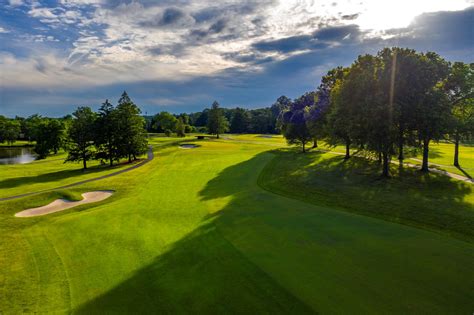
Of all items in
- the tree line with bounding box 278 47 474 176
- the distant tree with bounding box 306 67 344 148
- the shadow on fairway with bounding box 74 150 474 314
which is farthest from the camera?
the distant tree with bounding box 306 67 344 148

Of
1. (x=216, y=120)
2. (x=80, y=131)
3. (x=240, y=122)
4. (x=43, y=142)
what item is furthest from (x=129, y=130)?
(x=240, y=122)

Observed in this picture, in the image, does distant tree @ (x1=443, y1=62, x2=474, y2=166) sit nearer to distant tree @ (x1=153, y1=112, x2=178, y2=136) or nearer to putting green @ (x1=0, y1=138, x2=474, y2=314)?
putting green @ (x1=0, y1=138, x2=474, y2=314)

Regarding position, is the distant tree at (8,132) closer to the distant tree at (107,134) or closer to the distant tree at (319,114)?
the distant tree at (107,134)

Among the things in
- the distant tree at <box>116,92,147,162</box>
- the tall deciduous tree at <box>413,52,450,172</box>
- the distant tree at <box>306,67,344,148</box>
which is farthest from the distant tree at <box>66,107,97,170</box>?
the tall deciduous tree at <box>413,52,450,172</box>

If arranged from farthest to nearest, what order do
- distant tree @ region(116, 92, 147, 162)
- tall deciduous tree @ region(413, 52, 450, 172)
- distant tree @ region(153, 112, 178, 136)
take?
distant tree @ region(153, 112, 178, 136)
distant tree @ region(116, 92, 147, 162)
tall deciduous tree @ region(413, 52, 450, 172)

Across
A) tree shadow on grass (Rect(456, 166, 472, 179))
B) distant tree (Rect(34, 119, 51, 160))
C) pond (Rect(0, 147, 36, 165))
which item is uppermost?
distant tree (Rect(34, 119, 51, 160))

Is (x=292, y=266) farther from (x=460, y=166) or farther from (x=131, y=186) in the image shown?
(x=460, y=166)
